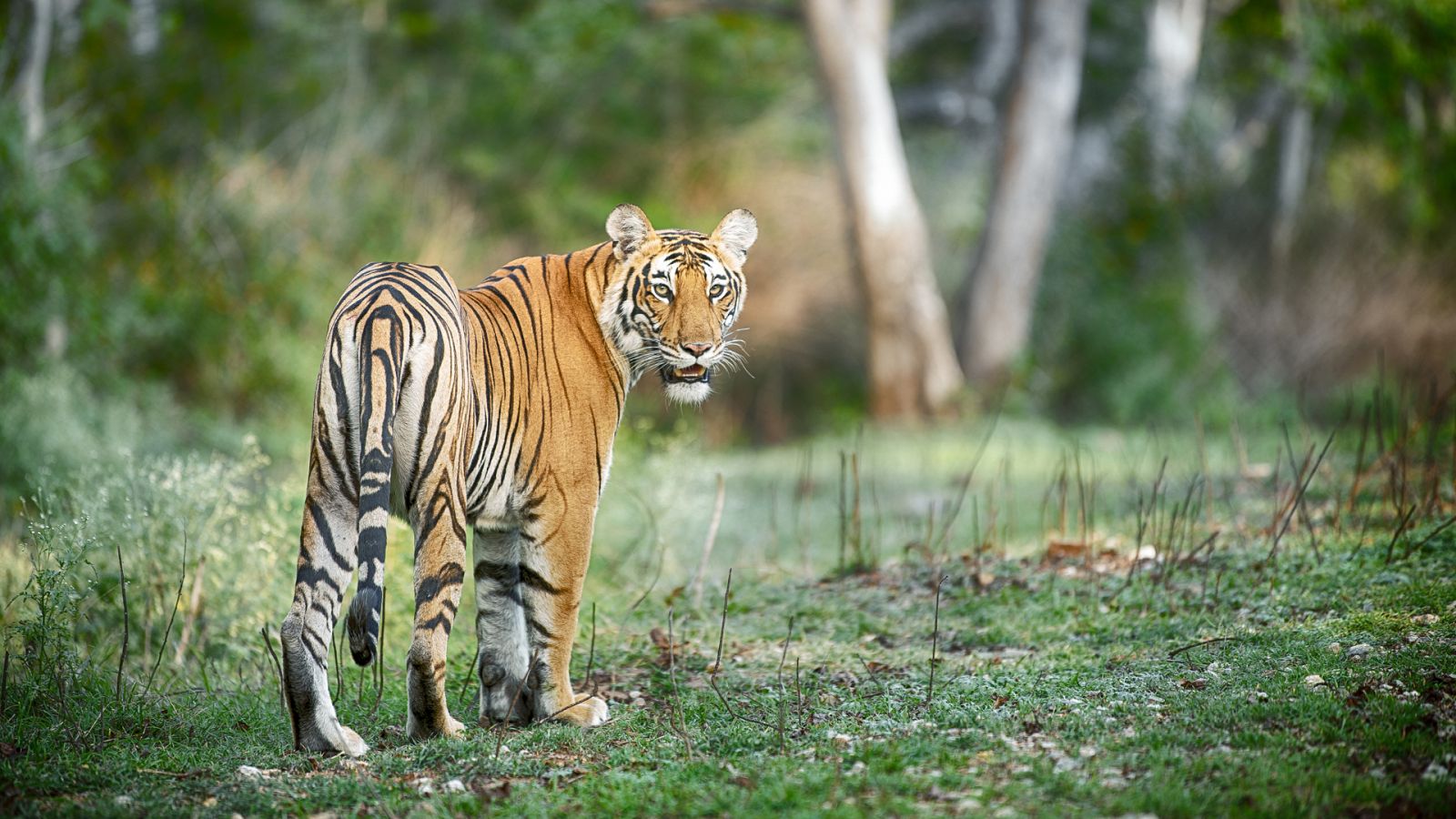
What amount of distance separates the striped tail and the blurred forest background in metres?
7.17

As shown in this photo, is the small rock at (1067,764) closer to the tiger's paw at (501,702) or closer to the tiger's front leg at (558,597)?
the tiger's front leg at (558,597)

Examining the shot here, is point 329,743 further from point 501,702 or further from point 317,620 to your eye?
point 501,702

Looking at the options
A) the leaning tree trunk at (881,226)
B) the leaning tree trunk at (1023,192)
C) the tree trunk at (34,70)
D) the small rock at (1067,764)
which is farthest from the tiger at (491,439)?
the leaning tree trunk at (1023,192)

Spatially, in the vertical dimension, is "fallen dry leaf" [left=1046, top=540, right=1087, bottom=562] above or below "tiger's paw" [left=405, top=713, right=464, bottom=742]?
above

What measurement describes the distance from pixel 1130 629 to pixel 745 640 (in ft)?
6.17

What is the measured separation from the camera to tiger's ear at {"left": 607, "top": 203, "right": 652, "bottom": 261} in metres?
5.78

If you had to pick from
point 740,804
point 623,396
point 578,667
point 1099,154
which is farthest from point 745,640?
point 1099,154

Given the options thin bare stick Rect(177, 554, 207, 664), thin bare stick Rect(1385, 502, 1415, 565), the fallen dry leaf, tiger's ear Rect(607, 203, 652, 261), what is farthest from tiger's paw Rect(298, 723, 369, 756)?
thin bare stick Rect(1385, 502, 1415, 565)

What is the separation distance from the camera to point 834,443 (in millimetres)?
15383

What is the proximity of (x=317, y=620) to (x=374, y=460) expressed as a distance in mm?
637

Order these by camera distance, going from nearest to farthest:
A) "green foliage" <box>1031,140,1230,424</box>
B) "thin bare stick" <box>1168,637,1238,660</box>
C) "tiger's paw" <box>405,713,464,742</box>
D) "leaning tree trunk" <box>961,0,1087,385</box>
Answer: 1. "tiger's paw" <box>405,713,464,742</box>
2. "thin bare stick" <box>1168,637,1238,660</box>
3. "leaning tree trunk" <box>961,0,1087,385</box>
4. "green foliage" <box>1031,140,1230,424</box>

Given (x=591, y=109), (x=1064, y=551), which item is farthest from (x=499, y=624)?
(x=591, y=109)

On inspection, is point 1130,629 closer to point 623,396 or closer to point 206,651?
point 623,396

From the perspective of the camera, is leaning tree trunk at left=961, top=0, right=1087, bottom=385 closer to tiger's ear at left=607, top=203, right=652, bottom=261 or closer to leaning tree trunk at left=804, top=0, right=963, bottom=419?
leaning tree trunk at left=804, top=0, right=963, bottom=419
